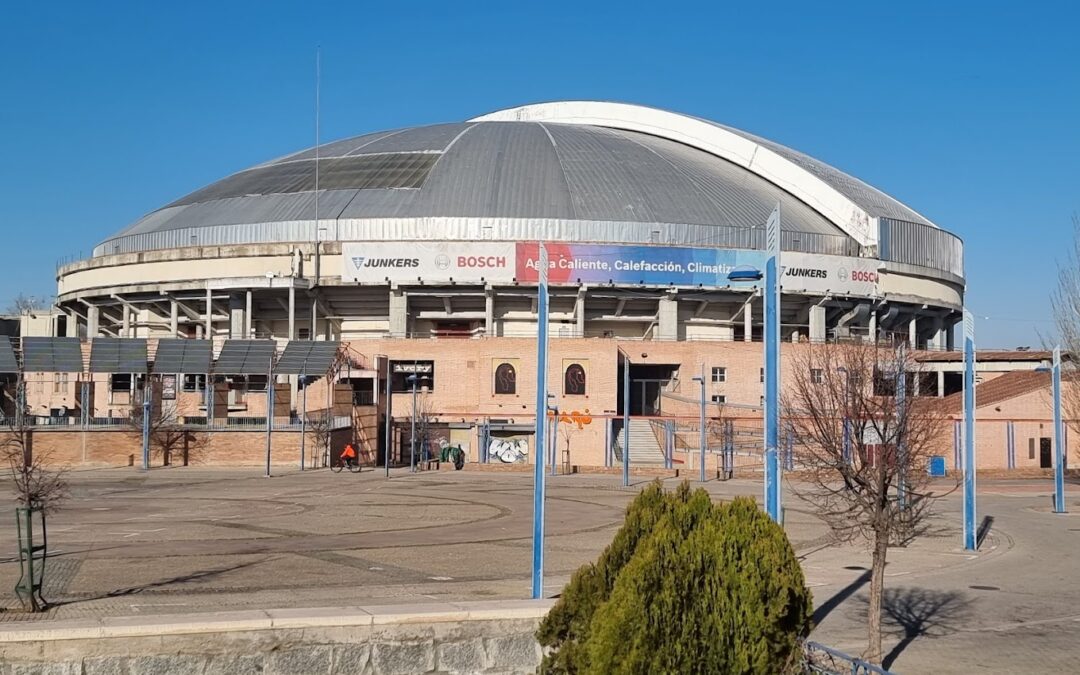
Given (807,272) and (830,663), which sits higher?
(807,272)

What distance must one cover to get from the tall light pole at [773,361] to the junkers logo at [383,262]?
49.1m

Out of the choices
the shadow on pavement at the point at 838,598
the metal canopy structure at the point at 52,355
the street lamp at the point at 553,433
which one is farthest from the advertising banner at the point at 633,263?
the shadow on pavement at the point at 838,598

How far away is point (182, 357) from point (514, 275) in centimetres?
1647

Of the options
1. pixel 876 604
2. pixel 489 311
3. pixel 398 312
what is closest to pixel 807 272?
pixel 489 311

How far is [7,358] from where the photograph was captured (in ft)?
173

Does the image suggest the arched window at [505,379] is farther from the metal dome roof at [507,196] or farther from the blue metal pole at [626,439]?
the blue metal pole at [626,439]

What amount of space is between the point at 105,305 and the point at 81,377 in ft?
42.3

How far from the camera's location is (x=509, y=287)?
200 feet

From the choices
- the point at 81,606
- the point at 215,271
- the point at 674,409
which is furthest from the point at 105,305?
the point at 81,606

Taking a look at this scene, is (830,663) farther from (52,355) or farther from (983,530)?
(52,355)

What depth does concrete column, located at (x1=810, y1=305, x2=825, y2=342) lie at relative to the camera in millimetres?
64062

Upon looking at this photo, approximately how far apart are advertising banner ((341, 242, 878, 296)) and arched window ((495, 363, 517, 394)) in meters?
6.32

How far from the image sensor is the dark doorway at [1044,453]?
5131 centimetres

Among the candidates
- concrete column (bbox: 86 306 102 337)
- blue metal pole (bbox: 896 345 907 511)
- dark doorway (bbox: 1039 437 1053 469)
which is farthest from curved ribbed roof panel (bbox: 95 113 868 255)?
blue metal pole (bbox: 896 345 907 511)
